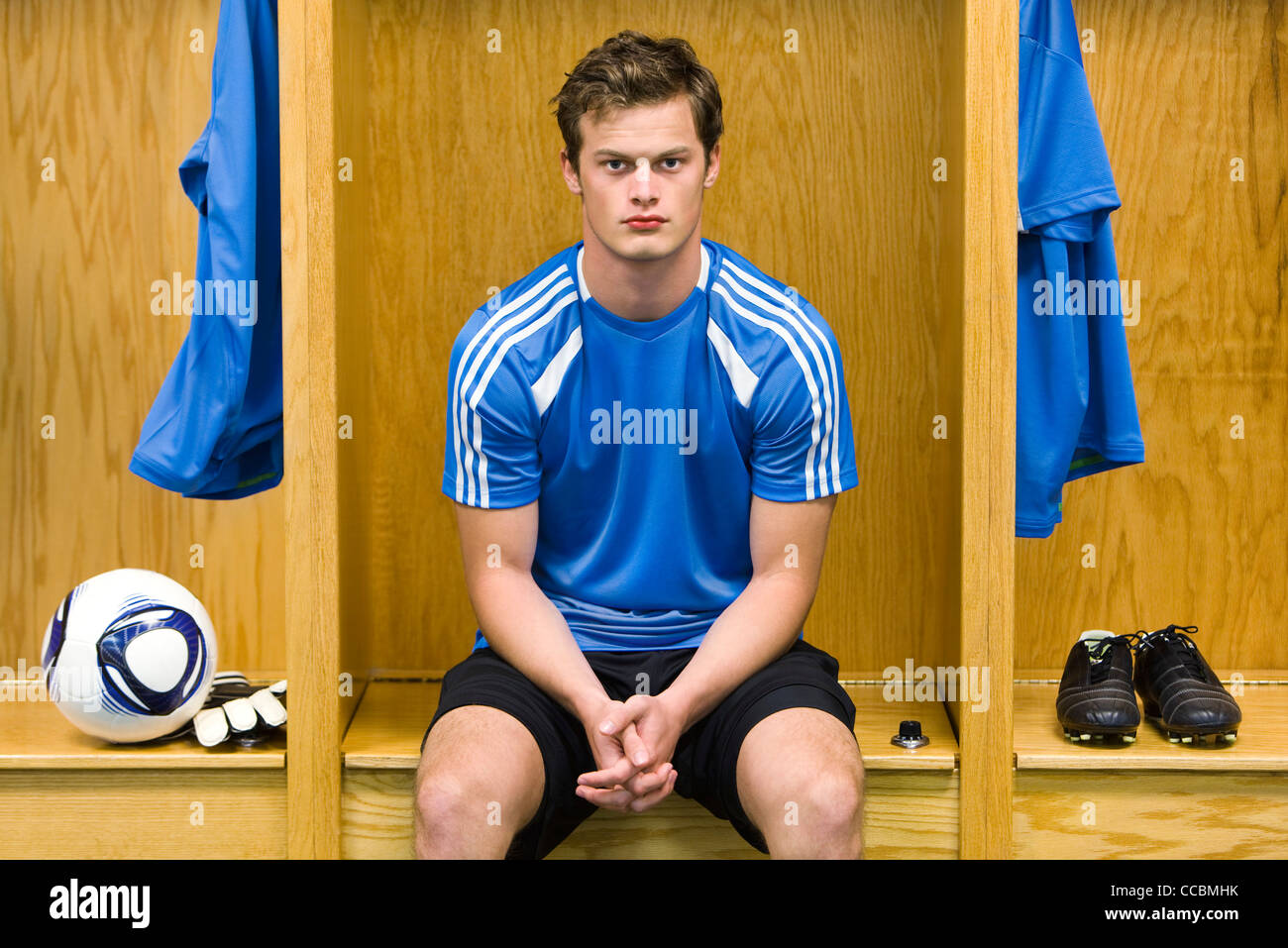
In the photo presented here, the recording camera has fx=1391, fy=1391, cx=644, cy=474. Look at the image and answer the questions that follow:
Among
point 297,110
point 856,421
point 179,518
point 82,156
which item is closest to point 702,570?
point 856,421

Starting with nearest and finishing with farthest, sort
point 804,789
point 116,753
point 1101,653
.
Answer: point 804,789, point 116,753, point 1101,653

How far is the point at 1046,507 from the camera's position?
211 cm

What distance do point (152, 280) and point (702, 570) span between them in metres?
1.15

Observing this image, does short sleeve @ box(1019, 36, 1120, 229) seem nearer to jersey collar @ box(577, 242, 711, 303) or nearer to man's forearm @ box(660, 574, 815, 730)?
jersey collar @ box(577, 242, 711, 303)

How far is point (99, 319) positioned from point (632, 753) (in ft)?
4.41

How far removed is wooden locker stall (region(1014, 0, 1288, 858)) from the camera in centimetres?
241

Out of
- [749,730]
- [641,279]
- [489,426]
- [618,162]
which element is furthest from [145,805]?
[618,162]

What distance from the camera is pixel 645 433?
2.01 meters

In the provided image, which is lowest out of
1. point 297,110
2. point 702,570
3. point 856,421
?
point 702,570

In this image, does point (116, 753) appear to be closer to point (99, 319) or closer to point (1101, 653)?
point (99, 319)

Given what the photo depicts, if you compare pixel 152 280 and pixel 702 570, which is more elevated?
pixel 152 280

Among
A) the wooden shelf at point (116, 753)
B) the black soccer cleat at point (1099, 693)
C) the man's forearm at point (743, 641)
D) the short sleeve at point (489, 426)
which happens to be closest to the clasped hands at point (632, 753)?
the man's forearm at point (743, 641)

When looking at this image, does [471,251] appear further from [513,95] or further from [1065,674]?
[1065,674]

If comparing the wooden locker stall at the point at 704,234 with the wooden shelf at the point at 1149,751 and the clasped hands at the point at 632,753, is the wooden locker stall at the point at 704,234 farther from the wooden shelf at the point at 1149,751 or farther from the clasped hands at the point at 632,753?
the clasped hands at the point at 632,753
